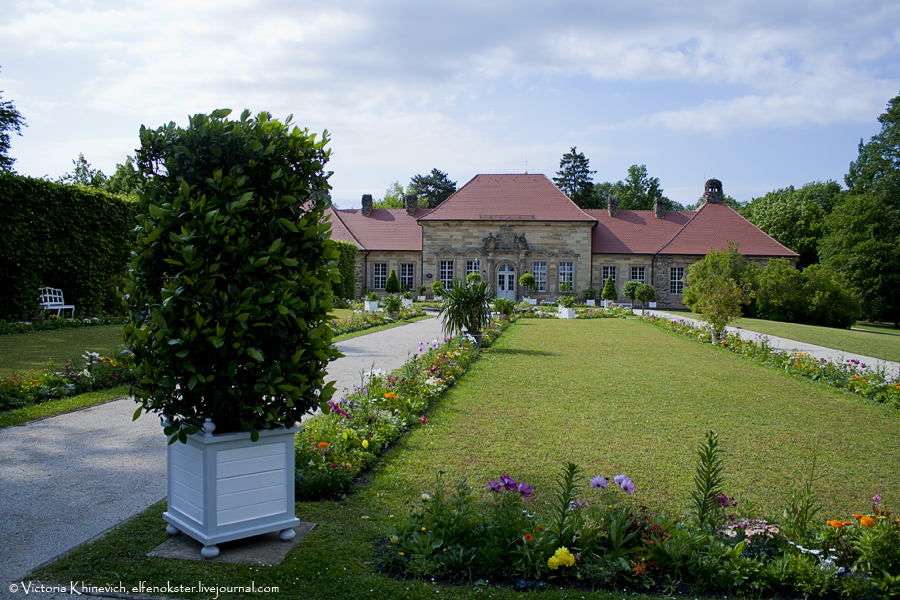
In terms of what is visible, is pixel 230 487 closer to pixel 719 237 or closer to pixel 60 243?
pixel 60 243

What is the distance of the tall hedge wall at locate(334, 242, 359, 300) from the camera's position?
3123cm

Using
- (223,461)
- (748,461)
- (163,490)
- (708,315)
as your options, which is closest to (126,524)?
(163,490)

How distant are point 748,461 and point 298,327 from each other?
4.32 meters

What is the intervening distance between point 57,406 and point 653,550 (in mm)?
6638

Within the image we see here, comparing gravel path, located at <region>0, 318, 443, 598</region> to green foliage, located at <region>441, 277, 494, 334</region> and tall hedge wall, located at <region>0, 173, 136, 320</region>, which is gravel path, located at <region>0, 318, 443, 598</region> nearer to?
green foliage, located at <region>441, 277, 494, 334</region>

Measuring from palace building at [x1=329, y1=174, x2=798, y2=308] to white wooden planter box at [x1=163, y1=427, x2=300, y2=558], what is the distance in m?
32.5

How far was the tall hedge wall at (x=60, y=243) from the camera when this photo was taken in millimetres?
14055

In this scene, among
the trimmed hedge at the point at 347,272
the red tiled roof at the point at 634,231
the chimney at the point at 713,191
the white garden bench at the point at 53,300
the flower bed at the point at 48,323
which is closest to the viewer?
the flower bed at the point at 48,323

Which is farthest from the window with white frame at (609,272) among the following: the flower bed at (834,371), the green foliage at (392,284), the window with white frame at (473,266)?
the flower bed at (834,371)

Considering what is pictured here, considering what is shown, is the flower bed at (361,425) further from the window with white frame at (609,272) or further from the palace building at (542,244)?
the window with white frame at (609,272)

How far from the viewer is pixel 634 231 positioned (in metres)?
37.2

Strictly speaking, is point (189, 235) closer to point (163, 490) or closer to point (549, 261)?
point (163, 490)

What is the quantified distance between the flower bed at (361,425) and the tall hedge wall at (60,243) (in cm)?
1132

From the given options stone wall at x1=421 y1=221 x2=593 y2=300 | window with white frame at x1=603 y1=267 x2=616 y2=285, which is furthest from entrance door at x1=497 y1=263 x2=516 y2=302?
window with white frame at x1=603 y1=267 x2=616 y2=285
